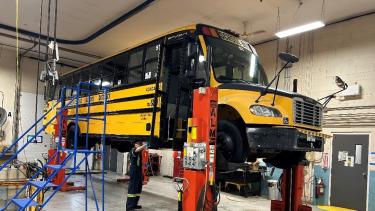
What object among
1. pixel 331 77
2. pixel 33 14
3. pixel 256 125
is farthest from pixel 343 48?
pixel 33 14

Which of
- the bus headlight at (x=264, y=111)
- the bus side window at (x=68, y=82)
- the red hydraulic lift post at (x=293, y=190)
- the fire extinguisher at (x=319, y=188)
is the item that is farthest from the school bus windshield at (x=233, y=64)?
the bus side window at (x=68, y=82)

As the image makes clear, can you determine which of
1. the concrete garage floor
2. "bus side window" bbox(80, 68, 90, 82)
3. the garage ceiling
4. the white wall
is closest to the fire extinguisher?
the concrete garage floor

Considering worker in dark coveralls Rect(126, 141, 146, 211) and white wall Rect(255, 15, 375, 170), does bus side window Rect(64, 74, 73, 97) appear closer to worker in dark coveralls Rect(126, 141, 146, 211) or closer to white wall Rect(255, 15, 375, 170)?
worker in dark coveralls Rect(126, 141, 146, 211)

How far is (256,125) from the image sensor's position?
4.56 metres

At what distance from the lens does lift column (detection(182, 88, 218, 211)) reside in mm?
4188

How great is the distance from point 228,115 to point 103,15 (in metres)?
6.70

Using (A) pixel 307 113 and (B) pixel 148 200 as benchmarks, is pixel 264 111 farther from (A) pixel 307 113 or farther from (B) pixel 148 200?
(B) pixel 148 200

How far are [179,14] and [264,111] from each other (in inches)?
242

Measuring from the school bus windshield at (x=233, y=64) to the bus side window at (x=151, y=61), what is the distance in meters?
1.43

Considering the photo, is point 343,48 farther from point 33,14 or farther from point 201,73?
point 33,14

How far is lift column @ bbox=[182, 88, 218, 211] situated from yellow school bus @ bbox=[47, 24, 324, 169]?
56 centimetres

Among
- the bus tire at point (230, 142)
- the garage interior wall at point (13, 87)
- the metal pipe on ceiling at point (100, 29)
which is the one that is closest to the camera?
the bus tire at point (230, 142)

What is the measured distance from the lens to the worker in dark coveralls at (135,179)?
7.04 m

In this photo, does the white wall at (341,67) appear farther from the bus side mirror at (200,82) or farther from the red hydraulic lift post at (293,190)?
the bus side mirror at (200,82)
